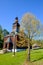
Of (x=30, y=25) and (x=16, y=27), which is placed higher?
(x=16, y=27)

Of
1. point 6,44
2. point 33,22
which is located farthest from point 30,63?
point 6,44

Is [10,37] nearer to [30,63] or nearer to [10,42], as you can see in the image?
[10,42]

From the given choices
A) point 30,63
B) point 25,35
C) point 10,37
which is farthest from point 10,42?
point 30,63

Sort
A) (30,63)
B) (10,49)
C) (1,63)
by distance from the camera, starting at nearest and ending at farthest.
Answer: (30,63), (1,63), (10,49)

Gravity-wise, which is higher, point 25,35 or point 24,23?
point 24,23

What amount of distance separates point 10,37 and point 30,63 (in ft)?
111

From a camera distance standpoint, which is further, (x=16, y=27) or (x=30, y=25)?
(x=16, y=27)

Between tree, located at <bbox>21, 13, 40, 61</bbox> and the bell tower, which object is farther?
the bell tower

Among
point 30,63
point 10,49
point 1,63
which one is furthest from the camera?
point 10,49

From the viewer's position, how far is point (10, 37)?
6353 cm

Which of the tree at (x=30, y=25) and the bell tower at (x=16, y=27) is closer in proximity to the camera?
the tree at (x=30, y=25)

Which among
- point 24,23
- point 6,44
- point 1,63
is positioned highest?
point 24,23

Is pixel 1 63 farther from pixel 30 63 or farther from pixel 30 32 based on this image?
pixel 30 32

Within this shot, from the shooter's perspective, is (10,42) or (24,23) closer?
(24,23)
